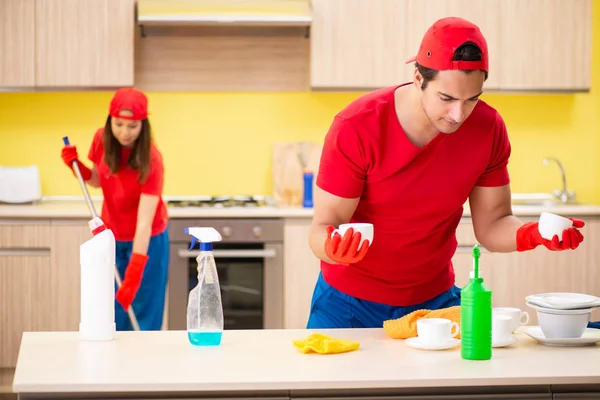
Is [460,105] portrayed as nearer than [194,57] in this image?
Yes

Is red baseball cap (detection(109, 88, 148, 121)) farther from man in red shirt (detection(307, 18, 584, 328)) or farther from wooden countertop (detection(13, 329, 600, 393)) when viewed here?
wooden countertop (detection(13, 329, 600, 393))

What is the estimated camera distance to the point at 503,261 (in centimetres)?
443

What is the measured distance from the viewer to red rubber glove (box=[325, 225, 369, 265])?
196 centimetres

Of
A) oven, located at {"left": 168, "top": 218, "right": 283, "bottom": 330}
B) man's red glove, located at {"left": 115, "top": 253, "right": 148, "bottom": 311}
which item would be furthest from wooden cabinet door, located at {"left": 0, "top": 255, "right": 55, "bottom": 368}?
man's red glove, located at {"left": 115, "top": 253, "right": 148, "bottom": 311}

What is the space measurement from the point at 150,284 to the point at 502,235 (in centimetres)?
193

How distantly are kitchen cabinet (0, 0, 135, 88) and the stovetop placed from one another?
25.9 inches

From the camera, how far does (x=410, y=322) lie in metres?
2.15

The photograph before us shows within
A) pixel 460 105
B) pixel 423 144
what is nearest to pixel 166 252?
pixel 423 144

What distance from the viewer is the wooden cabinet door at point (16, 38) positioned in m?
4.38

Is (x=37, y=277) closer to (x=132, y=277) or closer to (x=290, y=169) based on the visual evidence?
(x=132, y=277)

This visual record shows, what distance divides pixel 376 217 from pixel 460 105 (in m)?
0.43

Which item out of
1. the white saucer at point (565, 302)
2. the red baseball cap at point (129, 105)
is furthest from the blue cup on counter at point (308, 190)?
the white saucer at point (565, 302)

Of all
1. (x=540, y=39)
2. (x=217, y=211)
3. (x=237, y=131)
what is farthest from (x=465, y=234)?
(x=237, y=131)

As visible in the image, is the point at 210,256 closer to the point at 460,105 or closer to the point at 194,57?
the point at 460,105
